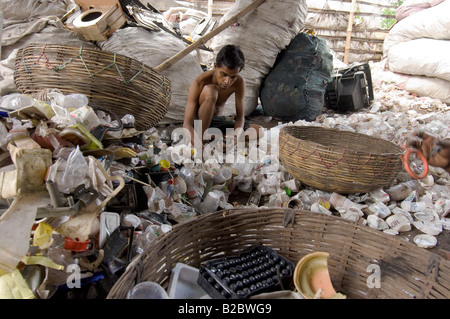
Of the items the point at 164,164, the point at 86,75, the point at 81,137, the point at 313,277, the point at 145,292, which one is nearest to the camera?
the point at 145,292

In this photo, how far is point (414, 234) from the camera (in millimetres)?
1651

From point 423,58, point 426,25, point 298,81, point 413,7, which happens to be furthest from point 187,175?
point 413,7

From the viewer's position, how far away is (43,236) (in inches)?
33.6

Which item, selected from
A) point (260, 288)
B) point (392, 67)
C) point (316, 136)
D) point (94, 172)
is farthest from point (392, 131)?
point (392, 67)

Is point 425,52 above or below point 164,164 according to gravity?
below

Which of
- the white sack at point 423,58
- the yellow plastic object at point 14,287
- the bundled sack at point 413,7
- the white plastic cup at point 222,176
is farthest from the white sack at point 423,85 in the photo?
the yellow plastic object at point 14,287

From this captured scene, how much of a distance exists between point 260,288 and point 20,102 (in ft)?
3.62

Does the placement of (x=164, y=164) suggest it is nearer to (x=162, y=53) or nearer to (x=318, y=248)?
(x=318, y=248)

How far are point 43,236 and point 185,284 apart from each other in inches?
16.5

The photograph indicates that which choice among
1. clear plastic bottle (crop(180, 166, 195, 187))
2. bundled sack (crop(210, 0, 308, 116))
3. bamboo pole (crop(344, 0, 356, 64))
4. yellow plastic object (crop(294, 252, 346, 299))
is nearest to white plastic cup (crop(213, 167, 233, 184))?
clear plastic bottle (crop(180, 166, 195, 187))

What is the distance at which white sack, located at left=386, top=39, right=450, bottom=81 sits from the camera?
190 inches

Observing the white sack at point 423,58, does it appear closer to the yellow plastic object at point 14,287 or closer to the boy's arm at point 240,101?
the boy's arm at point 240,101

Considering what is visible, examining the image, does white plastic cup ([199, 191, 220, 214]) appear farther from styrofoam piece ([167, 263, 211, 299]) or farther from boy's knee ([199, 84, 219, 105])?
boy's knee ([199, 84, 219, 105])

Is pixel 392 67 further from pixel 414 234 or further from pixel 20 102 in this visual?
pixel 20 102
